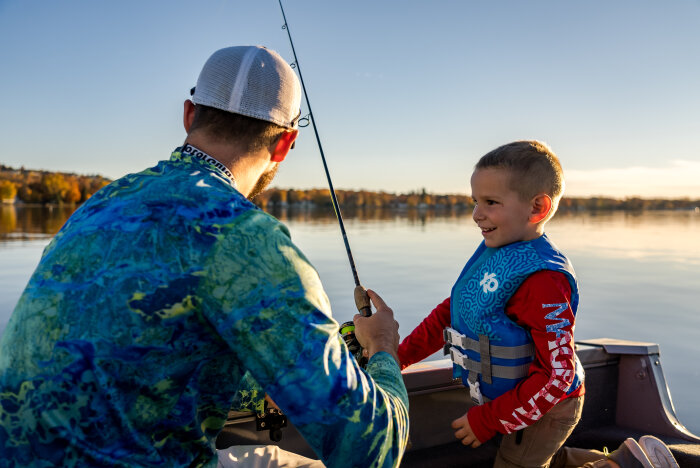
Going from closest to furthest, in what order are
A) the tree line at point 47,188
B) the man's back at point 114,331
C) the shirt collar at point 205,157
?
the man's back at point 114,331 → the shirt collar at point 205,157 → the tree line at point 47,188

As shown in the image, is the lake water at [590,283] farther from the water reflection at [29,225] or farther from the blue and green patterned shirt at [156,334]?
the blue and green patterned shirt at [156,334]

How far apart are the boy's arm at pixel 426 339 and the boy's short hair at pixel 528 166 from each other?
0.60m

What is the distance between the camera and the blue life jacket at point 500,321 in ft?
5.77

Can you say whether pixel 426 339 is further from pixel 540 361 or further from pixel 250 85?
pixel 250 85

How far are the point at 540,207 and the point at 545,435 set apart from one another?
75 centimetres

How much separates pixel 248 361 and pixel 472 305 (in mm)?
1163

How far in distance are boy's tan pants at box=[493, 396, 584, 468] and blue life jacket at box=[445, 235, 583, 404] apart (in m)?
0.07

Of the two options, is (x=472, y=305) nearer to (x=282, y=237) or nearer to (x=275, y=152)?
(x=275, y=152)

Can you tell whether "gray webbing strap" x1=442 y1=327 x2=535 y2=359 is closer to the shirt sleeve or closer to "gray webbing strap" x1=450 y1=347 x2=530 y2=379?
"gray webbing strap" x1=450 y1=347 x2=530 y2=379

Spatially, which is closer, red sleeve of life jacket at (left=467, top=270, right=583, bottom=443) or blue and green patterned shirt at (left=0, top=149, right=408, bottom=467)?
blue and green patterned shirt at (left=0, top=149, right=408, bottom=467)

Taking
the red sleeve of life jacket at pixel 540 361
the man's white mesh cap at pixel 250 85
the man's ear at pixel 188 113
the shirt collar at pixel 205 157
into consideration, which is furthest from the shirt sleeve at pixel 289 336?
the red sleeve of life jacket at pixel 540 361

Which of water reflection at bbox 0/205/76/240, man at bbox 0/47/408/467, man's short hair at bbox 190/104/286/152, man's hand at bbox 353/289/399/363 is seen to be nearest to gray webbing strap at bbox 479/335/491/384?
man's hand at bbox 353/289/399/363

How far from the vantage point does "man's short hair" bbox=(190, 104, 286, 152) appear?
1.14 m

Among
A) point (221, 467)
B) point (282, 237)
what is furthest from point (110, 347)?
point (221, 467)
